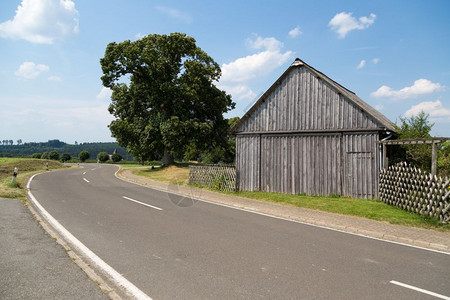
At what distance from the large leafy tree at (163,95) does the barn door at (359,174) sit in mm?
19739

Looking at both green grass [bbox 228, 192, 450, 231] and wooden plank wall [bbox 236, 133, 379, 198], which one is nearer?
green grass [bbox 228, 192, 450, 231]

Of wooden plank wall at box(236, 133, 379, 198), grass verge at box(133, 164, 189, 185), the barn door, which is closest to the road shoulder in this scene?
wooden plank wall at box(236, 133, 379, 198)

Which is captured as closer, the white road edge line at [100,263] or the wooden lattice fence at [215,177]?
the white road edge line at [100,263]

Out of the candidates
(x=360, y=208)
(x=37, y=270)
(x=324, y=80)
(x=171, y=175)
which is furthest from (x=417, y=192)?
(x=171, y=175)

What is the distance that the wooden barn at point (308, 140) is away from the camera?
14383 millimetres

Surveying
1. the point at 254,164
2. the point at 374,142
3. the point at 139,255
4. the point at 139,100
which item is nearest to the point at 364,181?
the point at 374,142

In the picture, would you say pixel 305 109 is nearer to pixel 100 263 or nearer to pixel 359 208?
pixel 359 208

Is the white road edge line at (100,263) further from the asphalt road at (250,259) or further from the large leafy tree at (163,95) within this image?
the large leafy tree at (163,95)

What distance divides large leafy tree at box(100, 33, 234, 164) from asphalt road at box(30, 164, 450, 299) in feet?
75.3

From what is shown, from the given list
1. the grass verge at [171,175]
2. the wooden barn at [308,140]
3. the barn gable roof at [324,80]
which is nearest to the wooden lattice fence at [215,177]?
the wooden barn at [308,140]

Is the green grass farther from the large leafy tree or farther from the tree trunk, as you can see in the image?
the tree trunk

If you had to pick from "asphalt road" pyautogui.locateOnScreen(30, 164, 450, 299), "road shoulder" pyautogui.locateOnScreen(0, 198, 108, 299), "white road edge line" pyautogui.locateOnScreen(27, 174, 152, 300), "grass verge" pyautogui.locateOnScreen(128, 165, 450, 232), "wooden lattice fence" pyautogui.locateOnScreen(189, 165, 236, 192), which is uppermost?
"wooden lattice fence" pyautogui.locateOnScreen(189, 165, 236, 192)

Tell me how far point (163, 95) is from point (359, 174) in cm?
2493

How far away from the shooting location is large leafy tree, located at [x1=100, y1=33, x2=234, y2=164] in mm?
31547
